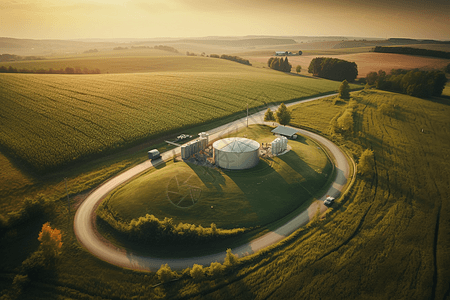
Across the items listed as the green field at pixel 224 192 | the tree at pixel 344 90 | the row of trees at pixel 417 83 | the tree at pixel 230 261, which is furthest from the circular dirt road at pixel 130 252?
the row of trees at pixel 417 83

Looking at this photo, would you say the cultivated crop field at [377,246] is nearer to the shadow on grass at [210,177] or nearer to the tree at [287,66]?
the shadow on grass at [210,177]

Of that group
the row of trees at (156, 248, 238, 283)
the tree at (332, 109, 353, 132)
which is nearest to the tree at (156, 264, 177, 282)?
the row of trees at (156, 248, 238, 283)

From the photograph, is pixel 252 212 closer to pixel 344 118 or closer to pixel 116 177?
pixel 116 177

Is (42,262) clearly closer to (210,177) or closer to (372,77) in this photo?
(210,177)

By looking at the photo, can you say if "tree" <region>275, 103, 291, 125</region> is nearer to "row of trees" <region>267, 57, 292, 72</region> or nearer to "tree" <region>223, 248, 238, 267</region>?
"tree" <region>223, 248, 238, 267</region>

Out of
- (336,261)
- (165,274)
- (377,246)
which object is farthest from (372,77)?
(165,274)

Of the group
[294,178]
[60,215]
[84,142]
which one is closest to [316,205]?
[294,178]
